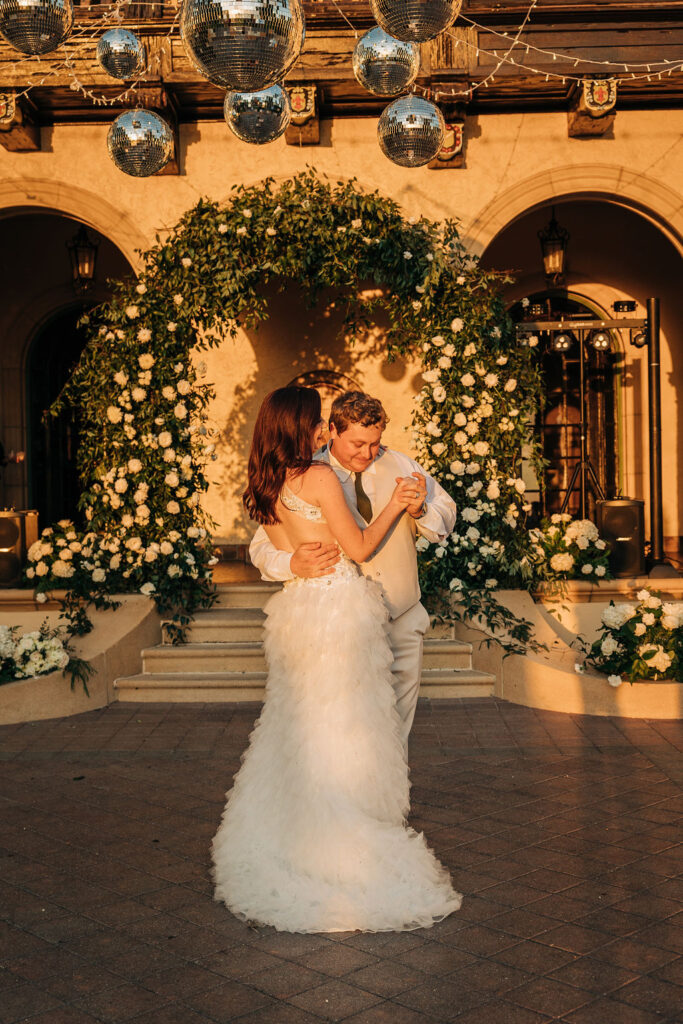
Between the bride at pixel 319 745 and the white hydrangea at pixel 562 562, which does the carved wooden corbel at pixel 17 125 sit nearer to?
the white hydrangea at pixel 562 562

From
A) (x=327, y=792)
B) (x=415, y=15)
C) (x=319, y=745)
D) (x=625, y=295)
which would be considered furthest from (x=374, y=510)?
(x=625, y=295)

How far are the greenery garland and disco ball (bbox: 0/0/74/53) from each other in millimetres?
3976

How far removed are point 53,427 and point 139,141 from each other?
7424 mm

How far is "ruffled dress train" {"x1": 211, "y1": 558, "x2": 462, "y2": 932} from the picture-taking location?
381 cm

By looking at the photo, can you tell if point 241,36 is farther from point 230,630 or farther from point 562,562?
A: point 562,562

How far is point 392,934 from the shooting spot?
12.2 ft

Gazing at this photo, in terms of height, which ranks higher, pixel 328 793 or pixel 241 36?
pixel 241 36

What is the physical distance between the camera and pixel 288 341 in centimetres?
1114

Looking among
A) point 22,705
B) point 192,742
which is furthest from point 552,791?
point 22,705

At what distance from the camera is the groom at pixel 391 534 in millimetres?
4293

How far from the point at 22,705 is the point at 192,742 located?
145 cm

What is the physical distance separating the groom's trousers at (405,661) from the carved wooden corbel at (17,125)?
702 cm

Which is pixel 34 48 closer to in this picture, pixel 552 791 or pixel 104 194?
pixel 552 791

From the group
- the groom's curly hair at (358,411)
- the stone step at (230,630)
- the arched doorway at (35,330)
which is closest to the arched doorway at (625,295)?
the stone step at (230,630)
